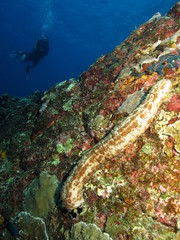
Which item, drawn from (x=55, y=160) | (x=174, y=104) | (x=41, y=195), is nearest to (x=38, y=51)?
(x=55, y=160)

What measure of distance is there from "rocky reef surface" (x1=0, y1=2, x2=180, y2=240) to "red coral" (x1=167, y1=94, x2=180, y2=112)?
1cm

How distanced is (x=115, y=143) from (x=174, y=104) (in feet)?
3.56

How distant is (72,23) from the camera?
6028cm

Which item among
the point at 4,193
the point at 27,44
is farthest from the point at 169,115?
the point at 27,44

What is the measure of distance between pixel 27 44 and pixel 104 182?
8563cm

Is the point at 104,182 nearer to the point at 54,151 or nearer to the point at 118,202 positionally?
the point at 118,202

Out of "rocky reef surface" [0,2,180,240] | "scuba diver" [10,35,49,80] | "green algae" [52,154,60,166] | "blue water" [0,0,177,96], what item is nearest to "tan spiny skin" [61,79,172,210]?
"rocky reef surface" [0,2,180,240]

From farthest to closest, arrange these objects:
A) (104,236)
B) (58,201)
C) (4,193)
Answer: (4,193) → (58,201) → (104,236)

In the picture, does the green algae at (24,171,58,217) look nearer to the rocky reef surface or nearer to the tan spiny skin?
the rocky reef surface

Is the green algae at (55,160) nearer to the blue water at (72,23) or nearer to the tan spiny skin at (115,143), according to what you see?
the tan spiny skin at (115,143)

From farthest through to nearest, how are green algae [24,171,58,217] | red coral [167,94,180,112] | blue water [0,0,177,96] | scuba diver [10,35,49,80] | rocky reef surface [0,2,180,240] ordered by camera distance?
blue water [0,0,177,96], scuba diver [10,35,49,80], green algae [24,171,58,217], red coral [167,94,180,112], rocky reef surface [0,2,180,240]

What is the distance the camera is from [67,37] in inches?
2857

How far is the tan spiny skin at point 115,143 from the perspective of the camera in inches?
107

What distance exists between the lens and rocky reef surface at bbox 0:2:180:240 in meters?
2.52
